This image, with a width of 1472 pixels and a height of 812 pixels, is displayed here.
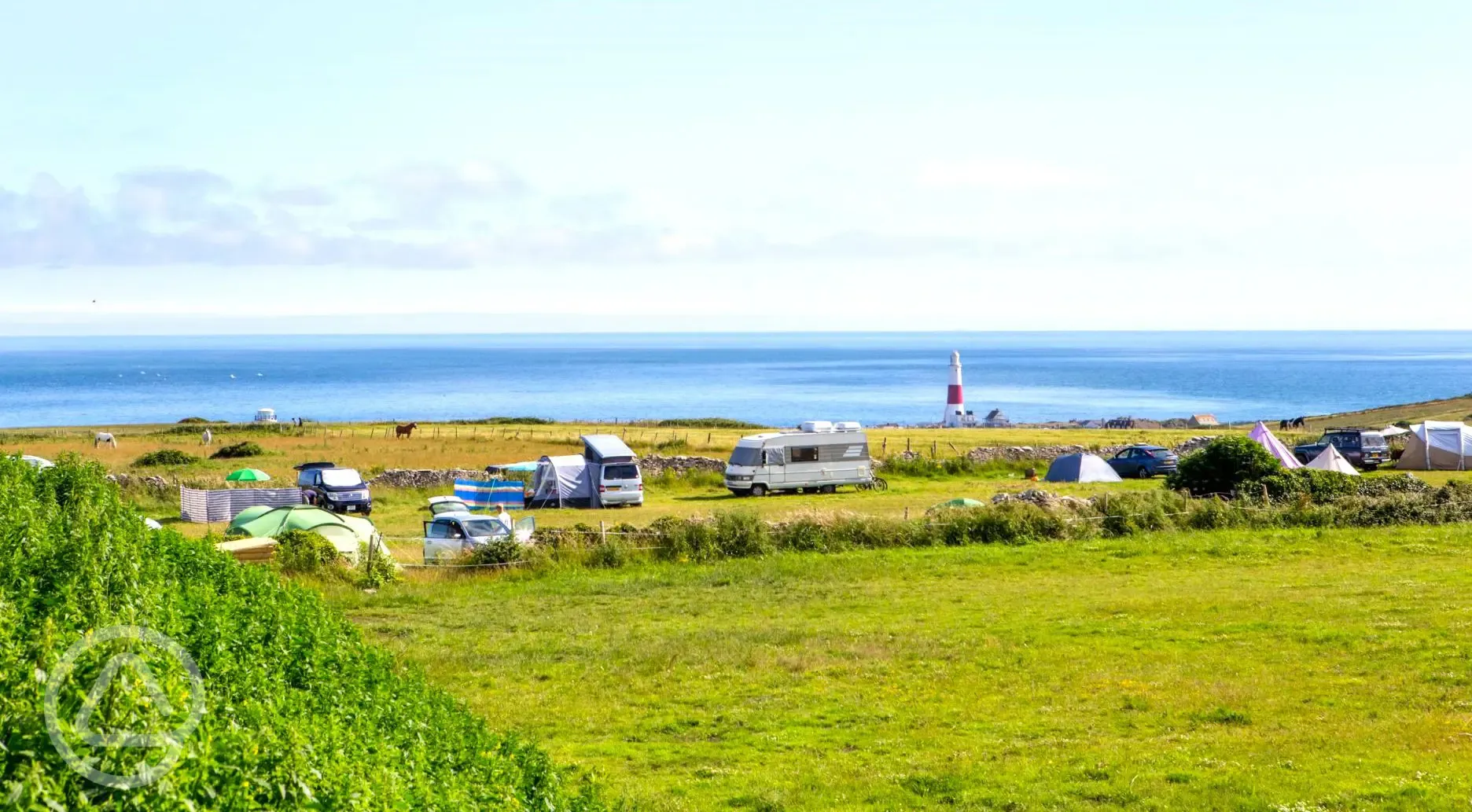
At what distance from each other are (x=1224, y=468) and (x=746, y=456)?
1506cm

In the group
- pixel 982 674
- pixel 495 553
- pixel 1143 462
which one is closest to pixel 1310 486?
pixel 1143 462

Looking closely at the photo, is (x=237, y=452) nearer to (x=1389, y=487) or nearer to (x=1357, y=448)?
(x=1389, y=487)

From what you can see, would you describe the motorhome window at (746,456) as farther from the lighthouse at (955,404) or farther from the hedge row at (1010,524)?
the lighthouse at (955,404)

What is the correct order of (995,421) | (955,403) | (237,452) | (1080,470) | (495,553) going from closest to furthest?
(495,553)
(1080,470)
(237,452)
(955,403)
(995,421)

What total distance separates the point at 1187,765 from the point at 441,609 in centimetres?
1370

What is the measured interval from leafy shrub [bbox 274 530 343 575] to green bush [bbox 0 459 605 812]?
44.1ft

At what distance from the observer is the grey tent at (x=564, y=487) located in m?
39.3

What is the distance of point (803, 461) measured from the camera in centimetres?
4212

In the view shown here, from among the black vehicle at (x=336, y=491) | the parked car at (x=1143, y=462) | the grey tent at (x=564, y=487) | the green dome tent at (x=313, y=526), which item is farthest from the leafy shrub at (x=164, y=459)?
the parked car at (x=1143, y=462)

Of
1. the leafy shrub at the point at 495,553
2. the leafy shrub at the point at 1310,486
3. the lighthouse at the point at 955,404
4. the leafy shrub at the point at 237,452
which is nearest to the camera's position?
the leafy shrub at the point at 495,553

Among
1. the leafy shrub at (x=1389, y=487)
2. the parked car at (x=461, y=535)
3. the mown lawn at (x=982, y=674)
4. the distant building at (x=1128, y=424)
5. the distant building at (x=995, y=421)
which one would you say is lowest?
the distant building at (x=995, y=421)

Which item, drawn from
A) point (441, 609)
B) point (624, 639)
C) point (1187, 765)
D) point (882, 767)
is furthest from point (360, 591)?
point (1187, 765)

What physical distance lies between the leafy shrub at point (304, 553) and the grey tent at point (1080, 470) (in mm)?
27463

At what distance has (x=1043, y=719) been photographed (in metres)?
13.6
